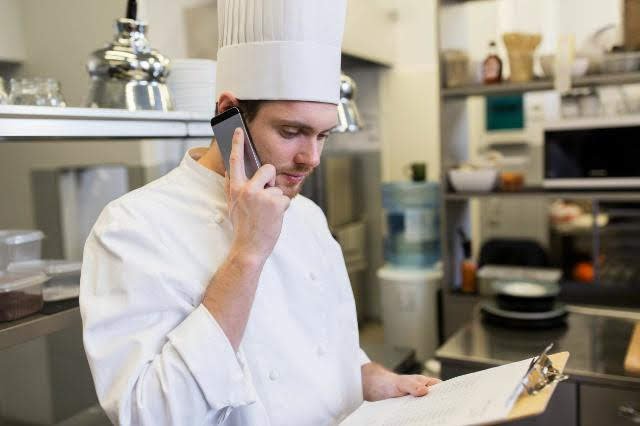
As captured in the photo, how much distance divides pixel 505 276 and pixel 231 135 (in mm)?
2065

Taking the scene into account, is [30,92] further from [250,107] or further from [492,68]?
[492,68]

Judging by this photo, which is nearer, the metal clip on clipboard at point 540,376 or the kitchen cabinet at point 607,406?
the metal clip on clipboard at point 540,376

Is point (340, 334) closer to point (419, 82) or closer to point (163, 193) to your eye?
point (163, 193)

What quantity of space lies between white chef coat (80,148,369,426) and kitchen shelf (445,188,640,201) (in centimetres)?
155

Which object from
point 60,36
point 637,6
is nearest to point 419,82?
point 637,6

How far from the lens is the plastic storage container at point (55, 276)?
4.31ft

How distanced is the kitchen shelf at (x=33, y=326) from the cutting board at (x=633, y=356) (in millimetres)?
1700

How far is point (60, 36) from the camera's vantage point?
239cm

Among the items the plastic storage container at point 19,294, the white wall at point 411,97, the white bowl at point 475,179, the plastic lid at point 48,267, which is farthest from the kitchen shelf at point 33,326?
the white wall at point 411,97

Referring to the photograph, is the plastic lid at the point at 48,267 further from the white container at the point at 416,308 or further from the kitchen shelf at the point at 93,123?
the white container at the point at 416,308

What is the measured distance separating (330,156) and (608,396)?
2.26 m

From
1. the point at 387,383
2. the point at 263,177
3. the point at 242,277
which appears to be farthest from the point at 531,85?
the point at 242,277

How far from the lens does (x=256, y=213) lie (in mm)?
991

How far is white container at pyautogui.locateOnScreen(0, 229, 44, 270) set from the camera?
1.29 m
